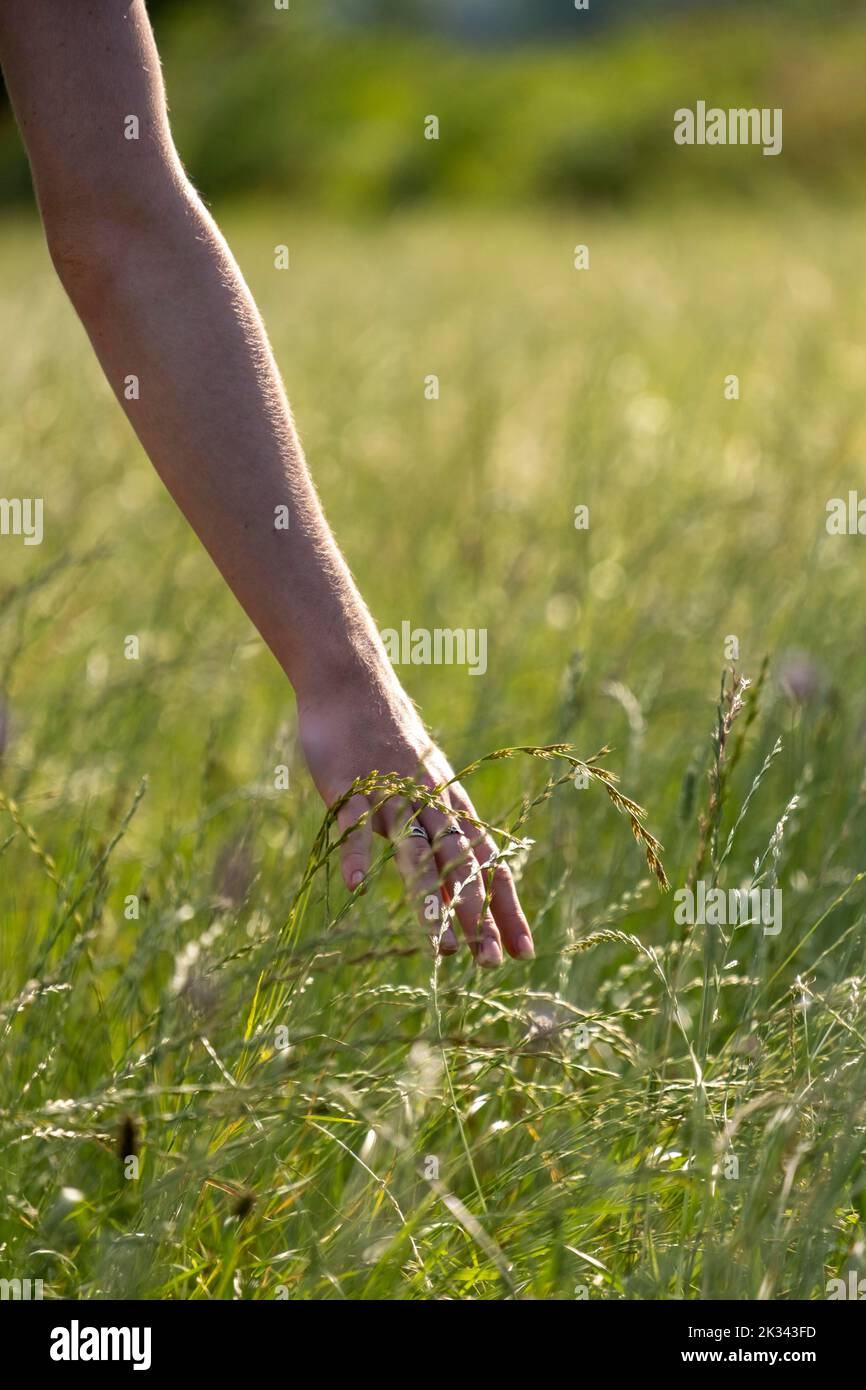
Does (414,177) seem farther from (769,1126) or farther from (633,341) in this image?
(769,1126)

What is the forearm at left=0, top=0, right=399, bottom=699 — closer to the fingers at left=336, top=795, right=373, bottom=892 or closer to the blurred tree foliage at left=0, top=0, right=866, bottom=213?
the fingers at left=336, top=795, right=373, bottom=892

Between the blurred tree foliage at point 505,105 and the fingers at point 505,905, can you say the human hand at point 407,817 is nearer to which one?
the fingers at point 505,905

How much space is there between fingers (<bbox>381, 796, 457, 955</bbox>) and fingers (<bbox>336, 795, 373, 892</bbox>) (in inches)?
0.7

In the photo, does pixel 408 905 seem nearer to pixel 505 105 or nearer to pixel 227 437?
pixel 227 437

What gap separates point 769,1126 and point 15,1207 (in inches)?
20.4

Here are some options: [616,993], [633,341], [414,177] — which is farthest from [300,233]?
[616,993]

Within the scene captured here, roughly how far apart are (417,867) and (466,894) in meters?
0.05

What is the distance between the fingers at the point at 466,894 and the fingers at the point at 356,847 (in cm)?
5

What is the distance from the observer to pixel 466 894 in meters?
1.00

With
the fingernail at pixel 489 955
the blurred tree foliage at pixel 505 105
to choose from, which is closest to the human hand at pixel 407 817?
the fingernail at pixel 489 955

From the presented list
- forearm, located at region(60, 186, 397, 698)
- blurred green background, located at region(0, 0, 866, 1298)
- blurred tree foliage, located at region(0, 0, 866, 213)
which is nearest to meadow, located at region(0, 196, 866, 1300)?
blurred green background, located at region(0, 0, 866, 1298)

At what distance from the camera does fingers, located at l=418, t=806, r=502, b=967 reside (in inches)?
38.4

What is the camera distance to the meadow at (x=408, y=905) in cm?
94
